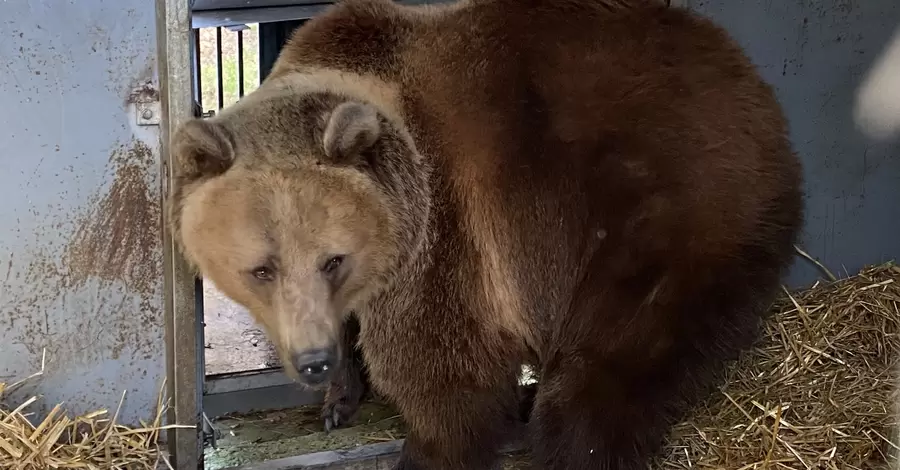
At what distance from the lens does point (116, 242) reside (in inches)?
142

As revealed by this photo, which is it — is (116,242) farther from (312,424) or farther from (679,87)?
(679,87)

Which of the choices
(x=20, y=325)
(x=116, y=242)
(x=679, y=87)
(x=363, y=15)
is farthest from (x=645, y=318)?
(x=20, y=325)

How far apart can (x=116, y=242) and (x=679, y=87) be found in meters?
2.24

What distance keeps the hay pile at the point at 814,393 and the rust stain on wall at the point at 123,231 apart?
7.34 feet

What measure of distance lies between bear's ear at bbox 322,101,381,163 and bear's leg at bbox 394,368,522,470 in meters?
0.99

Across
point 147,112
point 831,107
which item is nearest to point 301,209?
point 147,112

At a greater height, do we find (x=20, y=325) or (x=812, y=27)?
(x=812, y=27)

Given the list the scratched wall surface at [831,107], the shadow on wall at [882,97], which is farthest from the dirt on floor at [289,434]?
the shadow on wall at [882,97]

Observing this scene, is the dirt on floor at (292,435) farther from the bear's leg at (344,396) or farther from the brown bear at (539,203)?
the brown bear at (539,203)

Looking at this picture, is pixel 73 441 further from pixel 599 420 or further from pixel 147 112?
pixel 599 420

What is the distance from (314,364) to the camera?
114 inches

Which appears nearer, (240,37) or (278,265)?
(278,265)

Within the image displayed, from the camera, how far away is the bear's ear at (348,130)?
9.88ft

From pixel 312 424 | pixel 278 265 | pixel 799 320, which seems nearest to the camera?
pixel 278 265
